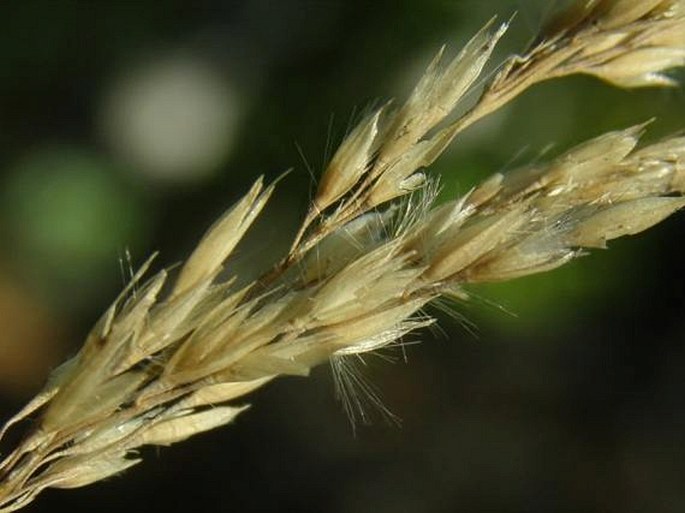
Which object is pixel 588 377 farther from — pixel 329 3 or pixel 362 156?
pixel 362 156

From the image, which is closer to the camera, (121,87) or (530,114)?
(530,114)

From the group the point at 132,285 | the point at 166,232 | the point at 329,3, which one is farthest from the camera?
the point at 166,232

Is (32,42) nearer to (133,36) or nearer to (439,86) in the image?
(133,36)

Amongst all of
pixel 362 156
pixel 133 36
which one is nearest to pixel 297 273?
pixel 362 156

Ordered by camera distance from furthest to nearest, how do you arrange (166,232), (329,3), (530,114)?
(166,232)
(329,3)
(530,114)

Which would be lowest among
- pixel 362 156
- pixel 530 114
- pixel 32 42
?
pixel 362 156

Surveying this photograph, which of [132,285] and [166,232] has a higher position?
[166,232]
